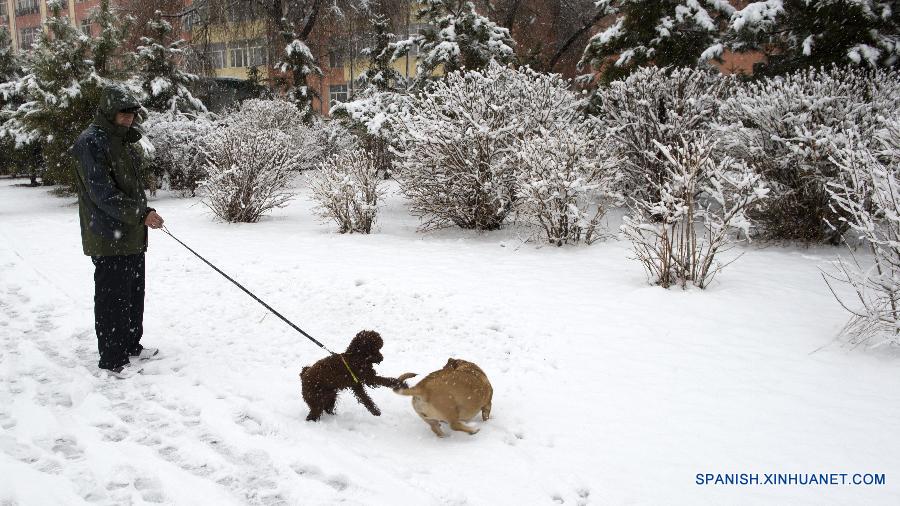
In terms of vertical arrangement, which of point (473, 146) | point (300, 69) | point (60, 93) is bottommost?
point (473, 146)

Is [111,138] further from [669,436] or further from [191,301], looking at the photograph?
[669,436]

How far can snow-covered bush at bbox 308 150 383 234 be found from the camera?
8609 millimetres

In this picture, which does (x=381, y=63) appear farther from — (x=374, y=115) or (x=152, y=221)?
(x=152, y=221)

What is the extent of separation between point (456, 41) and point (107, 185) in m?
9.54

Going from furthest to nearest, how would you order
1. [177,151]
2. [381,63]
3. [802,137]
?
1. [381,63]
2. [177,151]
3. [802,137]

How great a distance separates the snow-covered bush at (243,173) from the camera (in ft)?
31.9

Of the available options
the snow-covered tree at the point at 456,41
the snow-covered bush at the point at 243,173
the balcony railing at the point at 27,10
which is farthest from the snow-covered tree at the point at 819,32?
the balcony railing at the point at 27,10

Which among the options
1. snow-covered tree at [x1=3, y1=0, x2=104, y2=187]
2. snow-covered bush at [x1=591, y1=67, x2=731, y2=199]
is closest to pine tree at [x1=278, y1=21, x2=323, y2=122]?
snow-covered tree at [x1=3, y1=0, x2=104, y2=187]

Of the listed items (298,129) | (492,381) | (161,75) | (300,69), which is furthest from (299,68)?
(492,381)

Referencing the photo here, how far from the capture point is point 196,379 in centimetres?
387

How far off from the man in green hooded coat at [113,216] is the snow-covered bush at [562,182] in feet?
14.9

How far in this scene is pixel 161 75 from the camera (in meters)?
18.1

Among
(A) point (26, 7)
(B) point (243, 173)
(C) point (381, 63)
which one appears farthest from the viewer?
(A) point (26, 7)

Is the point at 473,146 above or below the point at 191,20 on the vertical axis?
below
